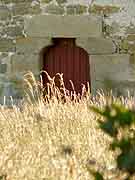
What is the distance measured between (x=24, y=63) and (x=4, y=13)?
0.95 metres

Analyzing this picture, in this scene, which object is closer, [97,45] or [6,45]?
[97,45]

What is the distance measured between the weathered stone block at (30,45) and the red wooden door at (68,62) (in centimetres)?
26

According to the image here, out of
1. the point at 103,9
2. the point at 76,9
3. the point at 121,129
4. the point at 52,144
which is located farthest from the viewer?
the point at 76,9

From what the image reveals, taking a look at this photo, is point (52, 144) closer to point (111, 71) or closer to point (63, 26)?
point (111, 71)

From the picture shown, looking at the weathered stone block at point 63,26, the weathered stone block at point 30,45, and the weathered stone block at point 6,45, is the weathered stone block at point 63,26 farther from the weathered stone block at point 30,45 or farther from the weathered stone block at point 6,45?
the weathered stone block at point 6,45

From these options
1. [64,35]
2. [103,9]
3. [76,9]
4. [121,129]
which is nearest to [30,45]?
[64,35]

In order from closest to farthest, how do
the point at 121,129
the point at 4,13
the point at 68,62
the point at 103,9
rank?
the point at 121,129, the point at 103,9, the point at 4,13, the point at 68,62

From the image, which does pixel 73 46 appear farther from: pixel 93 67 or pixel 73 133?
pixel 73 133

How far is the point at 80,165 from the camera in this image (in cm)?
437

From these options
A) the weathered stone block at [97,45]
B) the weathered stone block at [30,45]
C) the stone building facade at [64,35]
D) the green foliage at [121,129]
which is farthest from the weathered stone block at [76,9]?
the green foliage at [121,129]

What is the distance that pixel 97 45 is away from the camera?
892 cm

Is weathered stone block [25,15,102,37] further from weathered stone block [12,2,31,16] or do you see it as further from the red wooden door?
the red wooden door

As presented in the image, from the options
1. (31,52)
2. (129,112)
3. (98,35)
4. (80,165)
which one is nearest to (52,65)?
(31,52)

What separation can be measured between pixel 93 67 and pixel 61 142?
4.02 metres
